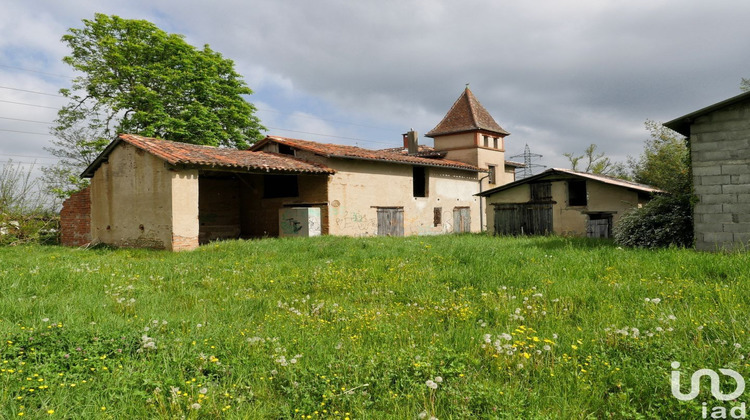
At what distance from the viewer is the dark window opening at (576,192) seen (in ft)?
58.7

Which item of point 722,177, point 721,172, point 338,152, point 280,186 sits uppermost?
point 338,152

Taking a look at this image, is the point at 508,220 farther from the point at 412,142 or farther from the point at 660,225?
the point at 412,142

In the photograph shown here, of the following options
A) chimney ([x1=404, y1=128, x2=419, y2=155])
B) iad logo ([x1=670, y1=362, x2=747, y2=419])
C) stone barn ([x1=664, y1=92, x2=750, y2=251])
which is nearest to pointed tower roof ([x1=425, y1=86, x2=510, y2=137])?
chimney ([x1=404, y1=128, x2=419, y2=155])

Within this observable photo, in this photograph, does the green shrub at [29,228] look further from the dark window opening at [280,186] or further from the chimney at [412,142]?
the chimney at [412,142]

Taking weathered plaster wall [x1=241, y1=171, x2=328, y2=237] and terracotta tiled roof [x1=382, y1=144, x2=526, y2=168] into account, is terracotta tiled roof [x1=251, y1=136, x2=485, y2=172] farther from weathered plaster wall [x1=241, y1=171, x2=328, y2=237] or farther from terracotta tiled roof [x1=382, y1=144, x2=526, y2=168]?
terracotta tiled roof [x1=382, y1=144, x2=526, y2=168]

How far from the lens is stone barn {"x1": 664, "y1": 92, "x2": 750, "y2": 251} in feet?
31.2

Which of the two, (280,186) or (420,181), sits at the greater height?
(420,181)

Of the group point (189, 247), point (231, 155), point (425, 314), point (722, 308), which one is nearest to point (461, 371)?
point (425, 314)

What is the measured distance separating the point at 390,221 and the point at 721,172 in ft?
43.0

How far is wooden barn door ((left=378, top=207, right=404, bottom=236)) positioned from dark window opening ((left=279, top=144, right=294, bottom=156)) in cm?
497

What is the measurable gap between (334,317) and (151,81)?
2344cm

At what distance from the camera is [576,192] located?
18031 mm

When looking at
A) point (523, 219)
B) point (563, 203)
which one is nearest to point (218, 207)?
point (523, 219)

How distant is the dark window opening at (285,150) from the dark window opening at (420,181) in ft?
22.6
